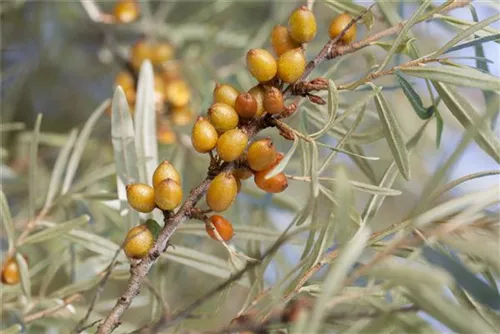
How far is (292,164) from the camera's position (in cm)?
93

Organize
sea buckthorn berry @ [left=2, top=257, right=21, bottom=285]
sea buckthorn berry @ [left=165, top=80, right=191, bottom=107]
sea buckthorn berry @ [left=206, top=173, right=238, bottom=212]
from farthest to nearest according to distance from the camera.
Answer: sea buckthorn berry @ [left=165, top=80, right=191, bottom=107]
sea buckthorn berry @ [left=2, top=257, right=21, bottom=285]
sea buckthorn berry @ [left=206, top=173, right=238, bottom=212]

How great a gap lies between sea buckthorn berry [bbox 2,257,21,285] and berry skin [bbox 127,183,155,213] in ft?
0.85

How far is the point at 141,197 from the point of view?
1.92ft

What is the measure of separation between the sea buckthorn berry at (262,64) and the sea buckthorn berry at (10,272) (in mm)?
379

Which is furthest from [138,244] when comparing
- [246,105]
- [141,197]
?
[246,105]

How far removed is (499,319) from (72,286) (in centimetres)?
43

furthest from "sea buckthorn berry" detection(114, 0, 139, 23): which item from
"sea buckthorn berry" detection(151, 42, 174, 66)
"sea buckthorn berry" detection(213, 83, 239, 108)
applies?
"sea buckthorn berry" detection(213, 83, 239, 108)

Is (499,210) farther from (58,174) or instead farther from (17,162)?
(17,162)

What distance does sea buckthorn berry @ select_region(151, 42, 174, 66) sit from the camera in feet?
4.01

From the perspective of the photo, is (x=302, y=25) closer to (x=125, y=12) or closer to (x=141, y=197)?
(x=141, y=197)

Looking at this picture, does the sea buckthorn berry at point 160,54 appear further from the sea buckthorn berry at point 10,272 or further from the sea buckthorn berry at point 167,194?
the sea buckthorn berry at point 167,194

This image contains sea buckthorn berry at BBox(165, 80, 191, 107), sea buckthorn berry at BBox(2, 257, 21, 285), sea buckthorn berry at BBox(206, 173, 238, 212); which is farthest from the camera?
sea buckthorn berry at BBox(165, 80, 191, 107)

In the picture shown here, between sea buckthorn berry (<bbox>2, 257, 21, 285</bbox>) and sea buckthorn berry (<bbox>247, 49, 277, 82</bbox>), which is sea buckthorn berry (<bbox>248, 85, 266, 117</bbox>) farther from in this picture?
sea buckthorn berry (<bbox>2, 257, 21, 285</bbox>)

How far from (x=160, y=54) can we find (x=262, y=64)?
0.69m
